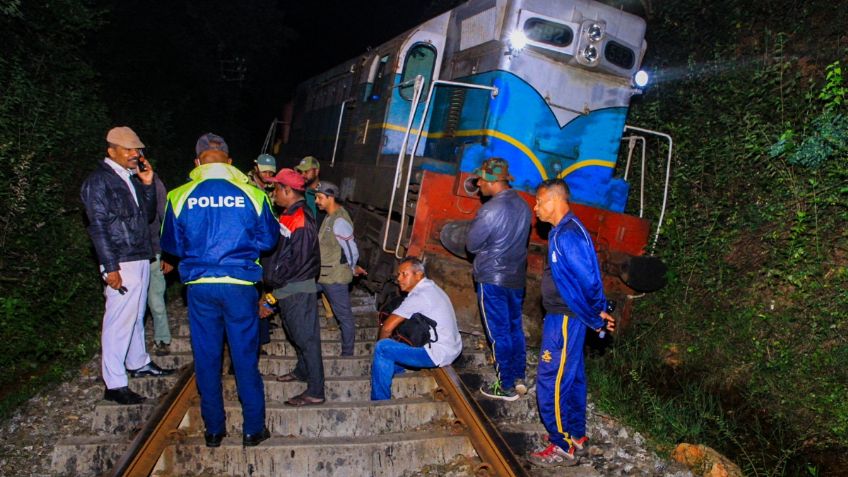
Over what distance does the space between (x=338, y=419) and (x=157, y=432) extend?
1.13 metres

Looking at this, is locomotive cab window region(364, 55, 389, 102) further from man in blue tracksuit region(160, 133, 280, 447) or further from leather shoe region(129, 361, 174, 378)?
leather shoe region(129, 361, 174, 378)

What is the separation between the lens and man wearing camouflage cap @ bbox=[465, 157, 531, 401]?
456cm

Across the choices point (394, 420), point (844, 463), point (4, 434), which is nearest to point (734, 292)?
point (844, 463)

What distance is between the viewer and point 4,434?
3.88m

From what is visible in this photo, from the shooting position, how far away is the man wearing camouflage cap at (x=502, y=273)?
15.0ft

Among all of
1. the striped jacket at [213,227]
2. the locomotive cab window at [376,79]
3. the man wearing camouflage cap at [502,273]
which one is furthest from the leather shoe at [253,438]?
the locomotive cab window at [376,79]

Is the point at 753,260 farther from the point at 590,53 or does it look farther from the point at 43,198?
the point at 43,198

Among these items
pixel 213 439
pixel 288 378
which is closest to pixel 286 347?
pixel 288 378

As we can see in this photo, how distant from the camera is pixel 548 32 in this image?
5965mm

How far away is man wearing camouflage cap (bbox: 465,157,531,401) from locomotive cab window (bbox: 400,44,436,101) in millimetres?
3055

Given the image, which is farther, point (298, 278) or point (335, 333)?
point (335, 333)

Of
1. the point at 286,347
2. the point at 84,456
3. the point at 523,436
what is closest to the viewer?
the point at 84,456

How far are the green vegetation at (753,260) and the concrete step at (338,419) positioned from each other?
166 centimetres

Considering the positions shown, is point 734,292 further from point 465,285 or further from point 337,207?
point 337,207
